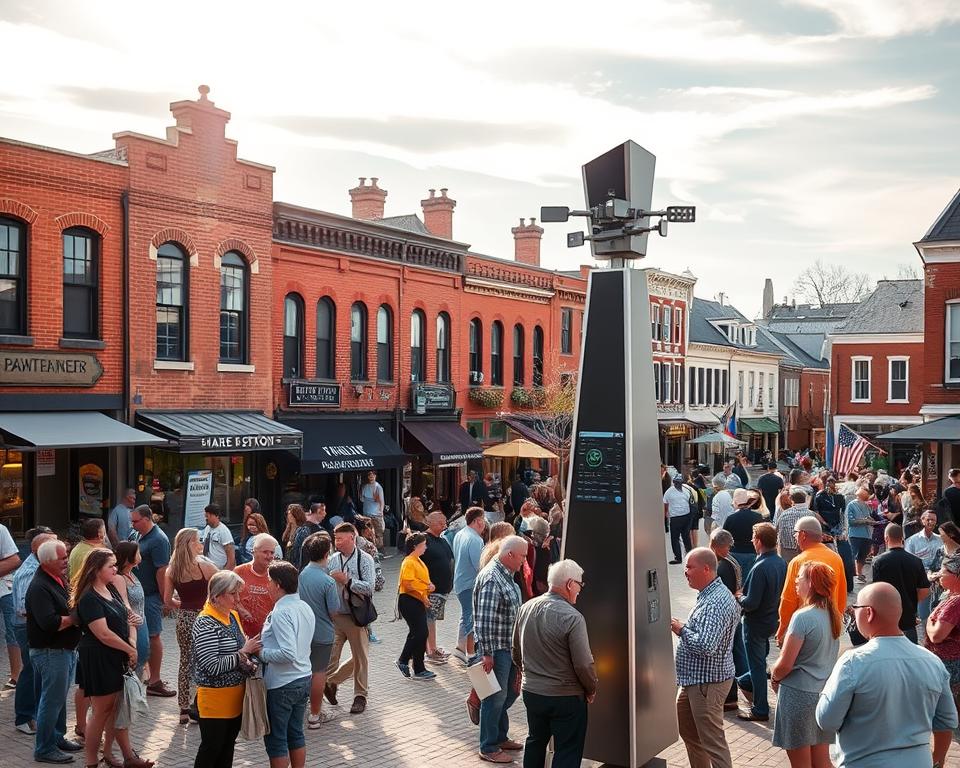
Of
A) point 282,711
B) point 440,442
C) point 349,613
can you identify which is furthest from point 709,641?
point 440,442

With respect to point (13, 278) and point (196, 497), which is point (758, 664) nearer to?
point (196, 497)

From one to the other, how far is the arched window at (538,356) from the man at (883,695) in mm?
26245

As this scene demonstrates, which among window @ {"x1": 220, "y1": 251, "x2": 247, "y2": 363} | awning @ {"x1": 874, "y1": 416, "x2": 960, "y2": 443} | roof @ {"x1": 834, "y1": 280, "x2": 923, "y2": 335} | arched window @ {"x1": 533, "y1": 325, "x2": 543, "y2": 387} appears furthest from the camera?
roof @ {"x1": 834, "y1": 280, "x2": 923, "y2": 335}

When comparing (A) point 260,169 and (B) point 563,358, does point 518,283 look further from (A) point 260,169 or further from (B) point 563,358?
(A) point 260,169

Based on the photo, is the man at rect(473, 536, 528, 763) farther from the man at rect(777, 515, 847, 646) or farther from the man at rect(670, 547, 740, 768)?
the man at rect(777, 515, 847, 646)

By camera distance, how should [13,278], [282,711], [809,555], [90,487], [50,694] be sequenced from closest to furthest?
[282,711] → [50,694] → [809,555] → [13,278] → [90,487]

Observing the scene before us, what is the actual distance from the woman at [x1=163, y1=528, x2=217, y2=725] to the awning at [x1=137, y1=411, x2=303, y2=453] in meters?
8.38

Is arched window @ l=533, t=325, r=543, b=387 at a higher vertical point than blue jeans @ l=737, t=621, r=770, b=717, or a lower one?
higher

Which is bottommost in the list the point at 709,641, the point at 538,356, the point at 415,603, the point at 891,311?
the point at 415,603

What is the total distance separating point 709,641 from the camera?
25.3 feet

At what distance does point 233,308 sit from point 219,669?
568 inches

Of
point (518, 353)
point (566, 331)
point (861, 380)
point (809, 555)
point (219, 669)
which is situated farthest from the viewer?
point (861, 380)

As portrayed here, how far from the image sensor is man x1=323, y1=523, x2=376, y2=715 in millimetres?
10375

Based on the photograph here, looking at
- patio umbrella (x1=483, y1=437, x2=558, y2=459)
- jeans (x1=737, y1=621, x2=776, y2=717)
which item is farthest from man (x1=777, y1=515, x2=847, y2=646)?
patio umbrella (x1=483, y1=437, x2=558, y2=459)
